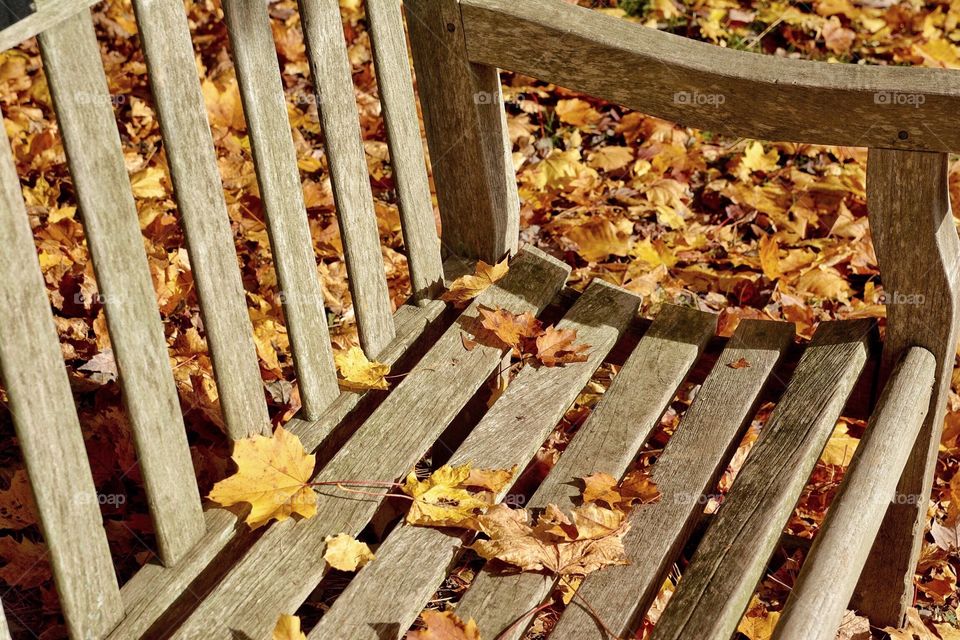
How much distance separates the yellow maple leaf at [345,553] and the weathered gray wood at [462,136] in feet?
2.29

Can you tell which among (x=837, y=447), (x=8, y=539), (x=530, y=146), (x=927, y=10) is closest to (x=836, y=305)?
(x=837, y=447)

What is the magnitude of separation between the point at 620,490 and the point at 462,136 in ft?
2.23

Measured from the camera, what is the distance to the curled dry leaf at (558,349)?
5.97 ft

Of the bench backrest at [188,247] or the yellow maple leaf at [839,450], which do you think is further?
the yellow maple leaf at [839,450]

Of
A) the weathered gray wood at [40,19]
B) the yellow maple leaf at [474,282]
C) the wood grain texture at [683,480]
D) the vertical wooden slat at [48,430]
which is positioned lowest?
the wood grain texture at [683,480]

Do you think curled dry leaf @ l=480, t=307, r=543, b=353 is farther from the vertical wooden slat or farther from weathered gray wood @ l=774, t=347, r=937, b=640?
the vertical wooden slat

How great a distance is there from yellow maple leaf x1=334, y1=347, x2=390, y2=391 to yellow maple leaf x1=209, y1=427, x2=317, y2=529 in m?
0.20

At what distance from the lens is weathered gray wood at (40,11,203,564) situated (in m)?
1.23

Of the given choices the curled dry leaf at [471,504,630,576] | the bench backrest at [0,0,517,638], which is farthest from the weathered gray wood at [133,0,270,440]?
the curled dry leaf at [471,504,630,576]

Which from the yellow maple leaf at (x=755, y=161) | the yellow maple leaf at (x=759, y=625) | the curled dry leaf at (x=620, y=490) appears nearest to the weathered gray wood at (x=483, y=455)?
the curled dry leaf at (x=620, y=490)

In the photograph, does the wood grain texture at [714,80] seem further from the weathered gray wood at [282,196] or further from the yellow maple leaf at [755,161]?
the yellow maple leaf at [755,161]

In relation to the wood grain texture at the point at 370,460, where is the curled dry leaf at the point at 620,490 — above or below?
below

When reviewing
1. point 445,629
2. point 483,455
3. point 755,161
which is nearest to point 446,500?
point 483,455

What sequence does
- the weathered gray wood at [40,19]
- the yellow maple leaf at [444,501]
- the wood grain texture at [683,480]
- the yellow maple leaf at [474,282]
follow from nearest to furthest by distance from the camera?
the weathered gray wood at [40,19] < the wood grain texture at [683,480] < the yellow maple leaf at [444,501] < the yellow maple leaf at [474,282]
